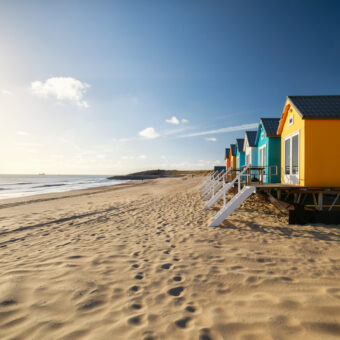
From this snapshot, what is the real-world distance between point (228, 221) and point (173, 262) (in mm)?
4066

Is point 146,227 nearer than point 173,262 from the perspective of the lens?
No

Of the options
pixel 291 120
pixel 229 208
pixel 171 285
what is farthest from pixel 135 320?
pixel 291 120

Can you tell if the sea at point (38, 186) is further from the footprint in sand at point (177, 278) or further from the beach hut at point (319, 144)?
the beach hut at point (319, 144)

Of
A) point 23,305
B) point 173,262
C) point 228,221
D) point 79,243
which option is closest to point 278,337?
point 173,262

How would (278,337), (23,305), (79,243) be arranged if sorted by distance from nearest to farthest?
(278,337) < (23,305) < (79,243)

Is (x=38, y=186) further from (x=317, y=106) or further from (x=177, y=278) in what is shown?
(x=317, y=106)

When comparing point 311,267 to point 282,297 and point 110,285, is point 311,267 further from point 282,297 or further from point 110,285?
point 110,285

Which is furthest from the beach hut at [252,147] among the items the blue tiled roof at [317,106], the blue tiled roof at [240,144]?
the blue tiled roof at [317,106]

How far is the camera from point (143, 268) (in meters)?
3.99

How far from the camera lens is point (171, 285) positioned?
3.40m

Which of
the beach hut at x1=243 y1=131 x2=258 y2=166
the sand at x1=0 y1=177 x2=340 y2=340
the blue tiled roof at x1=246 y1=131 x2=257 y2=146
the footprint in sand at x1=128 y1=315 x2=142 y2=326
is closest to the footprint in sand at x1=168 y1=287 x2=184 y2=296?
the sand at x1=0 y1=177 x2=340 y2=340

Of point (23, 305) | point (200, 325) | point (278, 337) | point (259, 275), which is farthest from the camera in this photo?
point (259, 275)

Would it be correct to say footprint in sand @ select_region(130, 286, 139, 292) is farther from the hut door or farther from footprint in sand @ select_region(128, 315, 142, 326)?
the hut door

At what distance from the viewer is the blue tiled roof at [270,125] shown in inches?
502
